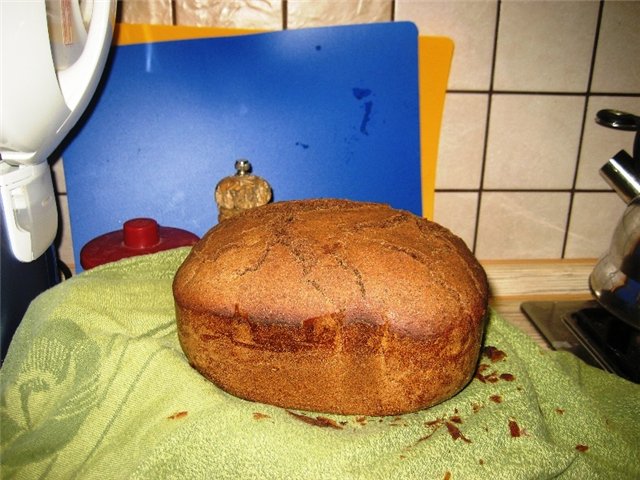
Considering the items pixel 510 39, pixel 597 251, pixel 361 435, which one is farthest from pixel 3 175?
pixel 597 251

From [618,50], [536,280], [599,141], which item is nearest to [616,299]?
[536,280]

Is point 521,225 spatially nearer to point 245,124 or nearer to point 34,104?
point 245,124

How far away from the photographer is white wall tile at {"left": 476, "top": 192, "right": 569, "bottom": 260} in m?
1.08

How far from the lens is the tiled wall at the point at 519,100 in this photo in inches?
37.4

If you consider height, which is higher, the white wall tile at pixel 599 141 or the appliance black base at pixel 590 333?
the white wall tile at pixel 599 141

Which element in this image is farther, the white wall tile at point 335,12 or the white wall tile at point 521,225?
the white wall tile at point 521,225

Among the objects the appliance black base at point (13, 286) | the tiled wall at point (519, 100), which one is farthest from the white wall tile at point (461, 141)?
the appliance black base at point (13, 286)

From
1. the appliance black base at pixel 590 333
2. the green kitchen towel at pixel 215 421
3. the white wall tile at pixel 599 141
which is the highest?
the white wall tile at pixel 599 141

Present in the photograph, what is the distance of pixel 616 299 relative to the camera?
930mm

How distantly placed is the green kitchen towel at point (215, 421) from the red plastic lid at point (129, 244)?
0.38 ft

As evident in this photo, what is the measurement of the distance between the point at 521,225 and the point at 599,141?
214 millimetres

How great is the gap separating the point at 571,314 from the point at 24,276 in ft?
2.99

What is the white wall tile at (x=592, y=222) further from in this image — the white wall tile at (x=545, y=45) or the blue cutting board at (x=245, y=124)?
the blue cutting board at (x=245, y=124)

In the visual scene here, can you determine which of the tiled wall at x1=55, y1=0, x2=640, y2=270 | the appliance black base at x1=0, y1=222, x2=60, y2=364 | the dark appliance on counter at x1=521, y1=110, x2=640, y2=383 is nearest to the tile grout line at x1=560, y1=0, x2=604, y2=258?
the tiled wall at x1=55, y1=0, x2=640, y2=270
